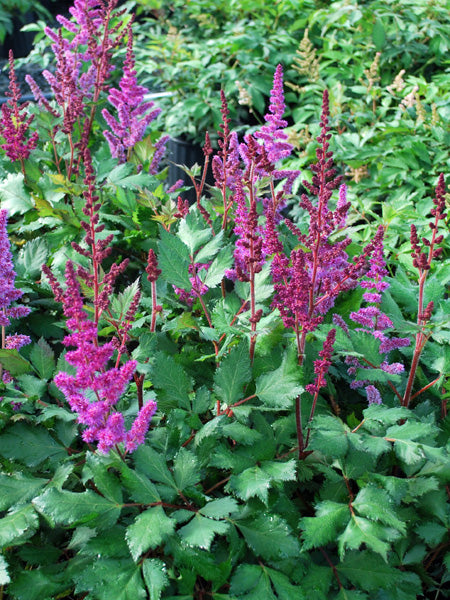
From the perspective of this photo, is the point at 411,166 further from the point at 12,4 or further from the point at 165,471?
the point at 12,4

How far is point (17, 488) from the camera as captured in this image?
111 centimetres

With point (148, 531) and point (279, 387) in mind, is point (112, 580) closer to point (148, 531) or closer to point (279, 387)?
point (148, 531)

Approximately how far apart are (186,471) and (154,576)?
0.58 ft

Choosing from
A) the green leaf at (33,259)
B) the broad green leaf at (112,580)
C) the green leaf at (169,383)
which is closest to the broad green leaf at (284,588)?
the broad green leaf at (112,580)

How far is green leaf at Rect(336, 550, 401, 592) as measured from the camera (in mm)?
1087

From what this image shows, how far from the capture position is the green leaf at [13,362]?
133 centimetres

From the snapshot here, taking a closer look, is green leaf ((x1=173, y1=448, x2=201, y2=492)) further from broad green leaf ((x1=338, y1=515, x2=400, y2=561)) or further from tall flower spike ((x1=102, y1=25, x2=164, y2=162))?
tall flower spike ((x1=102, y1=25, x2=164, y2=162))

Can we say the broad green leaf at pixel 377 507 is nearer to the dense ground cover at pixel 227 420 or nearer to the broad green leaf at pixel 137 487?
the dense ground cover at pixel 227 420

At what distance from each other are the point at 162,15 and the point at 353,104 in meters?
3.06

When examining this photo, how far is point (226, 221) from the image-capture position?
1.76 meters

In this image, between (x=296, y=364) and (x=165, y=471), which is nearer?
(x=165, y=471)

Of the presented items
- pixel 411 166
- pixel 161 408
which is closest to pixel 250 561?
pixel 161 408

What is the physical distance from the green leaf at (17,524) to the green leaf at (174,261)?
0.56 m

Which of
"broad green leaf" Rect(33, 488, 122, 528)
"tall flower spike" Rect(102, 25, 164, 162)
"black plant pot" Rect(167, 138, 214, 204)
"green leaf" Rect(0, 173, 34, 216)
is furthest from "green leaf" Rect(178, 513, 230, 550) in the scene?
"black plant pot" Rect(167, 138, 214, 204)
